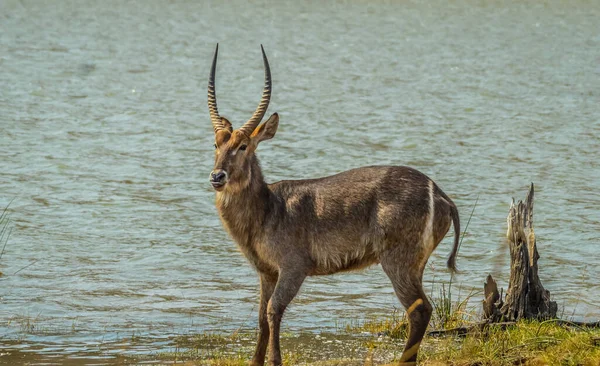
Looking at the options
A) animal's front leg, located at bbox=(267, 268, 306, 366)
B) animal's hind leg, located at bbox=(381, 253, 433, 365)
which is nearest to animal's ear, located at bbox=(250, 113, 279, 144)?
animal's front leg, located at bbox=(267, 268, 306, 366)

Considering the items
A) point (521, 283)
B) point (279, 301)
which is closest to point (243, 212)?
point (279, 301)

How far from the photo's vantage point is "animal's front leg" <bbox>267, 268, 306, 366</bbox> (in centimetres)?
768

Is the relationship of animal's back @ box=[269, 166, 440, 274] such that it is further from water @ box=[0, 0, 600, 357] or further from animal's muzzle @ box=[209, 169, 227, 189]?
water @ box=[0, 0, 600, 357]

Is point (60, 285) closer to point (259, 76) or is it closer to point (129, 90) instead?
point (129, 90)

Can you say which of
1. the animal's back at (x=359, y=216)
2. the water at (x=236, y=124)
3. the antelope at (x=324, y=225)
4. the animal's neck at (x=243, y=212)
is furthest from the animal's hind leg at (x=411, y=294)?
the animal's neck at (x=243, y=212)

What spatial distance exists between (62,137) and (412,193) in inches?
464

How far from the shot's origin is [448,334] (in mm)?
8508

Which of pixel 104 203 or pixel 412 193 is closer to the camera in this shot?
pixel 412 193

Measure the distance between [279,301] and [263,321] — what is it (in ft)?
1.08

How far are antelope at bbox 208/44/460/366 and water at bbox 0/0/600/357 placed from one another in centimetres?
82

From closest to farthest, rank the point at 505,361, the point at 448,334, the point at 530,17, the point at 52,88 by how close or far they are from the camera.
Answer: the point at 505,361, the point at 448,334, the point at 52,88, the point at 530,17

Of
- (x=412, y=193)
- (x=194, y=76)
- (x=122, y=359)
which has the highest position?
(x=412, y=193)

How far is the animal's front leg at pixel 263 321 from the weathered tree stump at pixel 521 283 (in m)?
1.74

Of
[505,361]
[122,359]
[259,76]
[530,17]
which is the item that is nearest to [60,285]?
[122,359]
